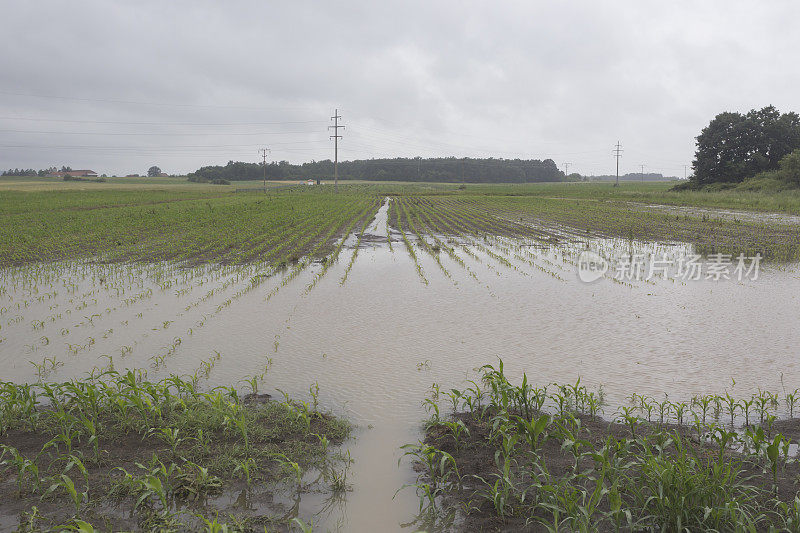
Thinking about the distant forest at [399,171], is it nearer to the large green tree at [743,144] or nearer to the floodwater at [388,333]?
the large green tree at [743,144]

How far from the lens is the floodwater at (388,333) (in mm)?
4941

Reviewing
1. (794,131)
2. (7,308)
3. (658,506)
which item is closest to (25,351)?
(7,308)

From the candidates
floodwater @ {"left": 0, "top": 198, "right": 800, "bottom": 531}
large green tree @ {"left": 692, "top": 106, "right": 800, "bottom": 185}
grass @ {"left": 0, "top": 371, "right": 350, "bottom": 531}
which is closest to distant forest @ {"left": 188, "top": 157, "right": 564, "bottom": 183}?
large green tree @ {"left": 692, "top": 106, "right": 800, "bottom": 185}

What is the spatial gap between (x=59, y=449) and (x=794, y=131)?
60108 millimetres

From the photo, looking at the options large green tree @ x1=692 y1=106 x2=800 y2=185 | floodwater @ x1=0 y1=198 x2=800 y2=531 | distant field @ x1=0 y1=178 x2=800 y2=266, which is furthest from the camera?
large green tree @ x1=692 y1=106 x2=800 y2=185

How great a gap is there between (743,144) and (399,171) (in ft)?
241

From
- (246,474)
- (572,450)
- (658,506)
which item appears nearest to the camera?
(658,506)

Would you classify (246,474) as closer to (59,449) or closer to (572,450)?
(59,449)

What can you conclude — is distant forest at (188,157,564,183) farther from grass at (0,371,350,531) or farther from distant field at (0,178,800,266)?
grass at (0,371,350,531)

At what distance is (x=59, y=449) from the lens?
3.86 metres

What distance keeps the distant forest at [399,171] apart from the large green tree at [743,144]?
56684mm

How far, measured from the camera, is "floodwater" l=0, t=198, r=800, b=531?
195 inches

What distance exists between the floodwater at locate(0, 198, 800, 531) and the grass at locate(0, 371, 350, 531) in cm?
41

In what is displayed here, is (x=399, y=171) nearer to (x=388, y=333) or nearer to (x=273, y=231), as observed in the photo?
(x=273, y=231)
